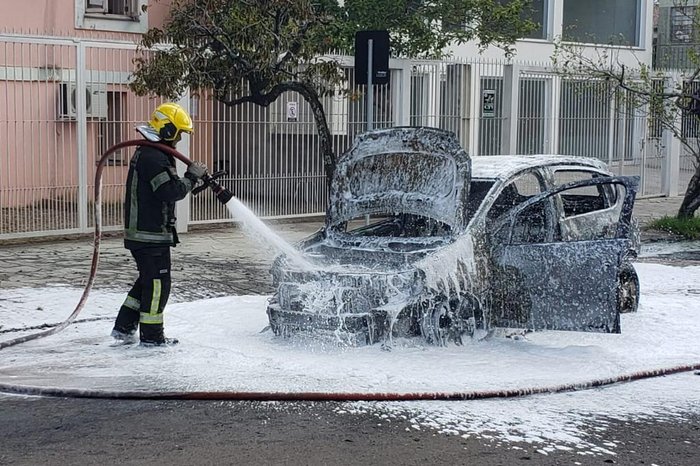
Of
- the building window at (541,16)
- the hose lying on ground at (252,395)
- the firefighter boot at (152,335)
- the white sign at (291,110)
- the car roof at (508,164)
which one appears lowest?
the hose lying on ground at (252,395)

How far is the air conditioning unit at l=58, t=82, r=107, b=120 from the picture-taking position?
14.2 metres

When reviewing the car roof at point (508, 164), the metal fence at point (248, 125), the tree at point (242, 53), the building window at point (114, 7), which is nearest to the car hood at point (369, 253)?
the car roof at point (508, 164)

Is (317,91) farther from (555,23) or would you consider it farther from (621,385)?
(555,23)

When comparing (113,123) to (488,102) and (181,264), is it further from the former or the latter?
(488,102)

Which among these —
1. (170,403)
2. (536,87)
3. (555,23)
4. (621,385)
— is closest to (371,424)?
(170,403)

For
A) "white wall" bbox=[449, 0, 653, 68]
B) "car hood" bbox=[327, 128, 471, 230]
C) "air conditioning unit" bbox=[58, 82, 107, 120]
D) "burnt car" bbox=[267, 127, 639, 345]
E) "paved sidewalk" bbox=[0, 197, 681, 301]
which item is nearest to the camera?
"burnt car" bbox=[267, 127, 639, 345]

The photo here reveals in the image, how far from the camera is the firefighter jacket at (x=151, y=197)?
26.5ft

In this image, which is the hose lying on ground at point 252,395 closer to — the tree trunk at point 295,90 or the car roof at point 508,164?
the car roof at point 508,164

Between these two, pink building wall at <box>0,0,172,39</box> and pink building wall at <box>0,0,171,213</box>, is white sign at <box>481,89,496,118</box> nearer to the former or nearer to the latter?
pink building wall at <box>0,0,172,39</box>

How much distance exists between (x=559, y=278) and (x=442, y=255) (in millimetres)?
946

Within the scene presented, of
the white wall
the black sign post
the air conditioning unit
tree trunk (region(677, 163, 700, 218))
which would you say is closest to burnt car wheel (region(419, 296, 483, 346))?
the black sign post

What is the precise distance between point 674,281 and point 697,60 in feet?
19.3

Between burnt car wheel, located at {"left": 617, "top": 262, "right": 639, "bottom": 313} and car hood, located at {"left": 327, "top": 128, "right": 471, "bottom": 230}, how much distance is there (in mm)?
2115

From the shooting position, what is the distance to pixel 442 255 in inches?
315
